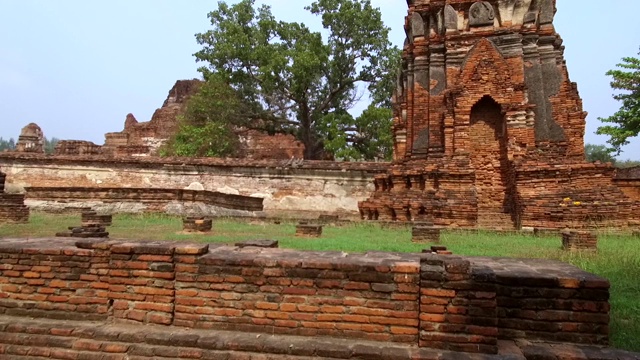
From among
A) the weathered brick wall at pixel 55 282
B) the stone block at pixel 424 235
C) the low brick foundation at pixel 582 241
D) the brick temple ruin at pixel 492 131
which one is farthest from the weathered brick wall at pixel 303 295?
the brick temple ruin at pixel 492 131

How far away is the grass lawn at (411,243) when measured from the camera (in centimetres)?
409

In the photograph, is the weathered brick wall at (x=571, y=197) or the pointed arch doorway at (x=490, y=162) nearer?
the weathered brick wall at (x=571, y=197)

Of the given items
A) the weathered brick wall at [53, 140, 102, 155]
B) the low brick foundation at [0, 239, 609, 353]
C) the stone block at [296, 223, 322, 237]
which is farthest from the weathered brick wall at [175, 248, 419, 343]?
the weathered brick wall at [53, 140, 102, 155]

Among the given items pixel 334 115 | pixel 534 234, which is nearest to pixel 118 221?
pixel 534 234

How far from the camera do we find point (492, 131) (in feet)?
38.2

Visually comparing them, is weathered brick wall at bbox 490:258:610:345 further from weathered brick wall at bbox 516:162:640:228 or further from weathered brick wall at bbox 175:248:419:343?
weathered brick wall at bbox 516:162:640:228

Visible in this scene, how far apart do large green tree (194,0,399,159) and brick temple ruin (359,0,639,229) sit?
30.7 feet

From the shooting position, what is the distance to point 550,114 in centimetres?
1157

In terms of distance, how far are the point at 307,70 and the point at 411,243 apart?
15.6 metres

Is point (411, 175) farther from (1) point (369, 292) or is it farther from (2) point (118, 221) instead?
(1) point (369, 292)

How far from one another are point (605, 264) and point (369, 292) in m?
3.80

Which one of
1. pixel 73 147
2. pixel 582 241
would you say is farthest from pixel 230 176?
pixel 582 241

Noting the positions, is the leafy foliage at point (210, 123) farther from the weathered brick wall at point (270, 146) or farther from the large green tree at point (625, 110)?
the large green tree at point (625, 110)

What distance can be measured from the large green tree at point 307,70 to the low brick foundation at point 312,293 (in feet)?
60.7
